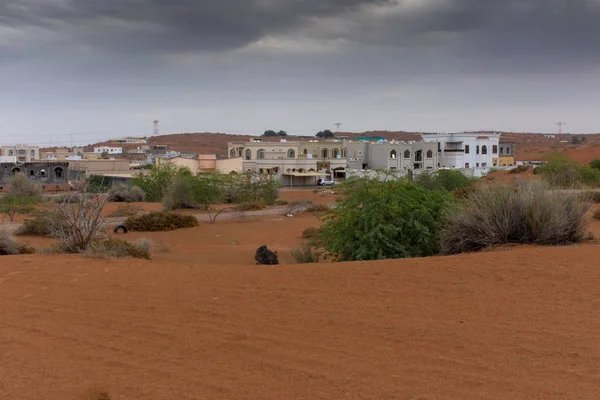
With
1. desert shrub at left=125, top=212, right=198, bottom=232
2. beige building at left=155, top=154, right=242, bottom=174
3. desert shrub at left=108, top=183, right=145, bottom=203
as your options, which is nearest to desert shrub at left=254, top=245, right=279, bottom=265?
desert shrub at left=125, top=212, right=198, bottom=232

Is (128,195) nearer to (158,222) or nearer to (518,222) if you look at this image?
(158,222)

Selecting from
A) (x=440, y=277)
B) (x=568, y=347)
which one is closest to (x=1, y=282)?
(x=440, y=277)

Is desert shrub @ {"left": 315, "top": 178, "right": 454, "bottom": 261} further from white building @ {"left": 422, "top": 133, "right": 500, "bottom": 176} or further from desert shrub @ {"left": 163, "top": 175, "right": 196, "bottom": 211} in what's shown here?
white building @ {"left": 422, "top": 133, "right": 500, "bottom": 176}

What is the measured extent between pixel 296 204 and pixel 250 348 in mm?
36546

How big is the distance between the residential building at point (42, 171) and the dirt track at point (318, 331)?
7280cm

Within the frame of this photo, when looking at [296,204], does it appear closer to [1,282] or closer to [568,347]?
[1,282]

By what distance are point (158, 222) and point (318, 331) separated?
23.6m

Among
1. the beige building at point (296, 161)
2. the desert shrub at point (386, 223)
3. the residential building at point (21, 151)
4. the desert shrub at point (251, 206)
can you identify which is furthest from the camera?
the residential building at point (21, 151)

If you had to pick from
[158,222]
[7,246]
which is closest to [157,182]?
[158,222]

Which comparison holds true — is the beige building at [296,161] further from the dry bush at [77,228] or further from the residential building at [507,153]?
the dry bush at [77,228]

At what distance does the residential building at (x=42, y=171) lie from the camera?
7825cm

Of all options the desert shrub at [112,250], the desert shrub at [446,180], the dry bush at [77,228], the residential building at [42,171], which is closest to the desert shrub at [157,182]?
the desert shrub at [446,180]

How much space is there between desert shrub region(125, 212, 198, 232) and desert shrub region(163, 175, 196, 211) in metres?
10.9

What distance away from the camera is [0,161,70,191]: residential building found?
7825cm
